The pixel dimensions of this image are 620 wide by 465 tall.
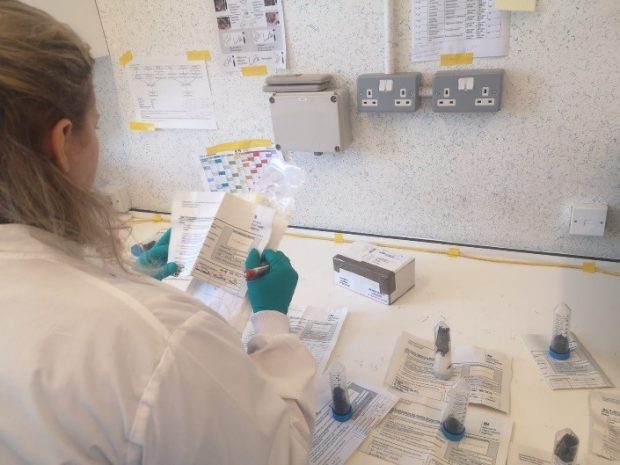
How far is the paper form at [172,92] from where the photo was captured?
53.7 inches

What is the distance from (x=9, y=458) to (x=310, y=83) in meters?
0.96

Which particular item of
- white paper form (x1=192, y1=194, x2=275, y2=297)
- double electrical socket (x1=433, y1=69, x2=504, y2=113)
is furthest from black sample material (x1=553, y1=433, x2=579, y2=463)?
double electrical socket (x1=433, y1=69, x2=504, y2=113)

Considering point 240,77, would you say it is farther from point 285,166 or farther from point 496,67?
point 496,67

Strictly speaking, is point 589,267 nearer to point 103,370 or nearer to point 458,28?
point 458,28

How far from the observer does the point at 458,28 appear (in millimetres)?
1047

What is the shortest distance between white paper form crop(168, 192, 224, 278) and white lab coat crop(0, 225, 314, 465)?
41cm

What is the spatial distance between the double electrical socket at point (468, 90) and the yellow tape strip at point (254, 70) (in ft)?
1.48

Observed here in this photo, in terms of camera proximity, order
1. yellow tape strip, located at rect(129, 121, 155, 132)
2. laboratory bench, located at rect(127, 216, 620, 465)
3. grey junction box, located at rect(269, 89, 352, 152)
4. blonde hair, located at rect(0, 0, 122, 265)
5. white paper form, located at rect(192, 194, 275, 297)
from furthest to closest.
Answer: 1. yellow tape strip, located at rect(129, 121, 155, 132)
2. grey junction box, located at rect(269, 89, 352, 152)
3. white paper form, located at rect(192, 194, 275, 297)
4. laboratory bench, located at rect(127, 216, 620, 465)
5. blonde hair, located at rect(0, 0, 122, 265)

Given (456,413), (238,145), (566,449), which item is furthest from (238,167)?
(566,449)

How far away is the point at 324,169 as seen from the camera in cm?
134

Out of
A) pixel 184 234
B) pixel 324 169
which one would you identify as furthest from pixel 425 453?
pixel 324 169

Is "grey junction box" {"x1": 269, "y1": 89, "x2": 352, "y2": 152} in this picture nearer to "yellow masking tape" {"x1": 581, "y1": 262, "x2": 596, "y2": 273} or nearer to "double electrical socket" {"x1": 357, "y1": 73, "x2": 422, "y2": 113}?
"double electrical socket" {"x1": 357, "y1": 73, "x2": 422, "y2": 113}

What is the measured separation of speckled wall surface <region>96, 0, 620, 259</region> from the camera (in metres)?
1.02

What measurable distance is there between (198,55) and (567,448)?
3.99 feet
